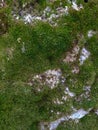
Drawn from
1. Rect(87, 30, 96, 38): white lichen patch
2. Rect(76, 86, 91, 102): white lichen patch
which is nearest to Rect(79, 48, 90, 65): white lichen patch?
Rect(87, 30, 96, 38): white lichen patch

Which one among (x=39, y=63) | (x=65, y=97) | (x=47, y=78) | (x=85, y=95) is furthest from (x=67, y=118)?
(x=39, y=63)

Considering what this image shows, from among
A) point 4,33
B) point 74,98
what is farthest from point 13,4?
point 74,98

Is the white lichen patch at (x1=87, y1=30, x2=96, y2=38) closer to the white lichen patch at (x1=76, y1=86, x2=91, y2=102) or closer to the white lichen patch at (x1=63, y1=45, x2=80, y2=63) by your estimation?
the white lichen patch at (x1=63, y1=45, x2=80, y2=63)

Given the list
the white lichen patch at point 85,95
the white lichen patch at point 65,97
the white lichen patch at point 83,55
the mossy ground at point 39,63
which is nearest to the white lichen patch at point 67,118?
the mossy ground at point 39,63

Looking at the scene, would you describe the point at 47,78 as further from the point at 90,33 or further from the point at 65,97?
the point at 90,33

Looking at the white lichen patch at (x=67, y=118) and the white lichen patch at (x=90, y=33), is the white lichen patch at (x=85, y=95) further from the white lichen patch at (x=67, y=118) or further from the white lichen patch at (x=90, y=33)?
the white lichen patch at (x=90, y=33)
